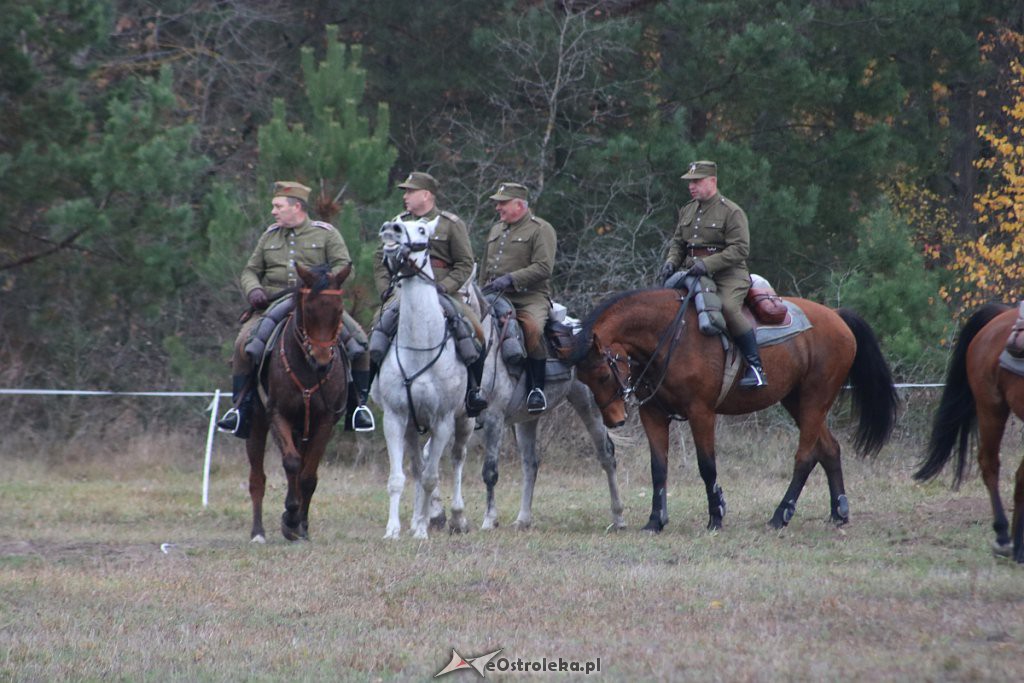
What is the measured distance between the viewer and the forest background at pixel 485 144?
17750 millimetres

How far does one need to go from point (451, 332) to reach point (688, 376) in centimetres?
207

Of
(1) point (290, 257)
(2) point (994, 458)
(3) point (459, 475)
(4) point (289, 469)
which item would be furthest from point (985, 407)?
(1) point (290, 257)

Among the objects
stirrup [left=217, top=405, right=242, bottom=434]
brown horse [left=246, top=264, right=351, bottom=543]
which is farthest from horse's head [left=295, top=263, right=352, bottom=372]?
stirrup [left=217, top=405, right=242, bottom=434]

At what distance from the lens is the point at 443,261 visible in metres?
12.0

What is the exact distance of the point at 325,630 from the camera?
7.79 m

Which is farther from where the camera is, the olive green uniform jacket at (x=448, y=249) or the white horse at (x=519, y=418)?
the white horse at (x=519, y=418)

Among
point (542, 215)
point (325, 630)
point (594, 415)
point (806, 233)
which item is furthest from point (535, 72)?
point (325, 630)

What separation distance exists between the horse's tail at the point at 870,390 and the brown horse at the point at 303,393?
16.0 feet

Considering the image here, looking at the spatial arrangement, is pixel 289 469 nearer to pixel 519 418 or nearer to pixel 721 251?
pixel 519 418

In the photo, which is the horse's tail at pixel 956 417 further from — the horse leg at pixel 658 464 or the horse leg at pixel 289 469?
the horse leg at pixel 289 469

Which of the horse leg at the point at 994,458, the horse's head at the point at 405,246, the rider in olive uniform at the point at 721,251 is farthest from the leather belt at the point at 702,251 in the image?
the horse leg at the point at 994,458

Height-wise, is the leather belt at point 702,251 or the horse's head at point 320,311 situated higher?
the leather belt at point 702,251

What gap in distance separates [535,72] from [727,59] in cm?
310

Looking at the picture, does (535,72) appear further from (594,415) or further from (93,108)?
(594,415)
